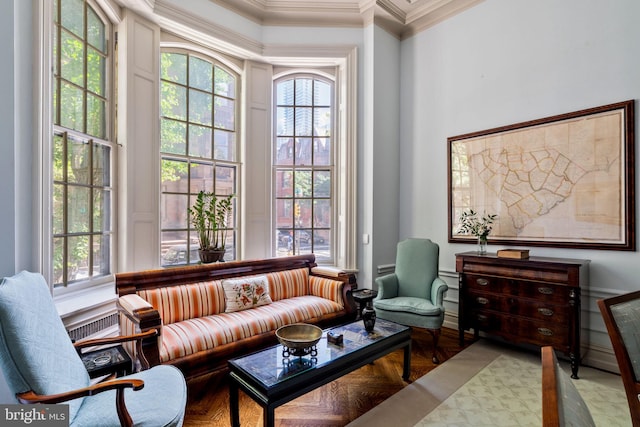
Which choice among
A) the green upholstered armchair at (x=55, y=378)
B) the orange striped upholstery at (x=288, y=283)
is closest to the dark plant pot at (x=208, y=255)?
the orange striped upholstery at (x=288, y=283)

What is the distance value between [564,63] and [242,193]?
3.55m

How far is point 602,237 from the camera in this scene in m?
2.66

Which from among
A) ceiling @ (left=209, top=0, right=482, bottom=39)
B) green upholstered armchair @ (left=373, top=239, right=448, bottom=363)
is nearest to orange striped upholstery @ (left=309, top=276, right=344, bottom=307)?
green upholstered armchair @ (left=373, top=239, right=448, bottom=363)

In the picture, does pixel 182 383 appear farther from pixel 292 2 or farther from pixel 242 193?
pixel 292 2

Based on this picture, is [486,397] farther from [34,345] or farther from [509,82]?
[509,82]

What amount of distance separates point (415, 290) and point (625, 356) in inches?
84.2

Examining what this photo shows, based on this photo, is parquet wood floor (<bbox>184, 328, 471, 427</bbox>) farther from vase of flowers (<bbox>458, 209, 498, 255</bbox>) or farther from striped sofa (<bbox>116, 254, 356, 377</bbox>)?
vase of flowers (<bbox>458, 209, 498, 255</bbox>)

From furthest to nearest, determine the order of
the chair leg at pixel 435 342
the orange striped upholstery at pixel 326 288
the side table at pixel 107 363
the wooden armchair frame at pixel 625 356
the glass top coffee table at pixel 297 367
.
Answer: the orange striped upholstery at pixel 326 288
the chair leg at pixel 435 342
the side table at pixel 107 363
the glass top coffee table at pixel 297 367
the wooden armchair frame at pixel 625 356

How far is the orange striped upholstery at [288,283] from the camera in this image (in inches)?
128

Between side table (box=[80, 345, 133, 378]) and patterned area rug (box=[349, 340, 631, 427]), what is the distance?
4.74 feet

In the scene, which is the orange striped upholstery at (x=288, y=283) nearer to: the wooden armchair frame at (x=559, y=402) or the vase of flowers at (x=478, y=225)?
the vase of flowers at (x=478, y=225)

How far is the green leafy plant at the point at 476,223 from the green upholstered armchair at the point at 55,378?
9.92ft

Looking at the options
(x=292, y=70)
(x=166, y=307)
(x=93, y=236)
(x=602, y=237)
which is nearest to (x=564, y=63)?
(x=602, y=237)

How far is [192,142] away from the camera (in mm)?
3443
